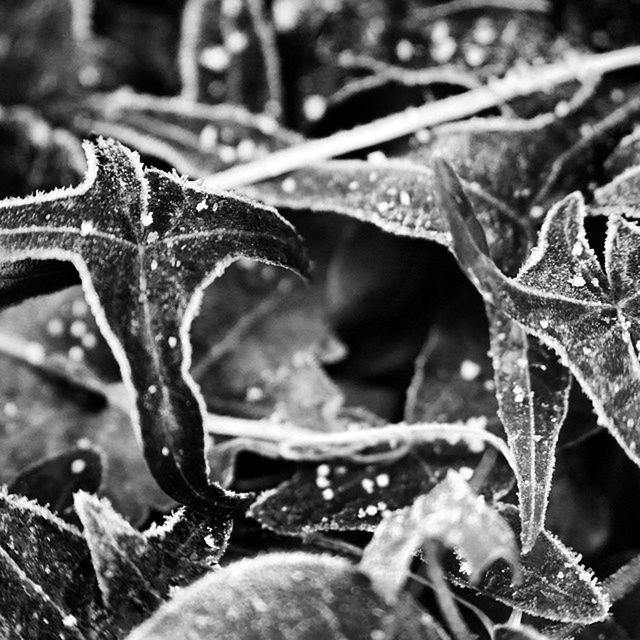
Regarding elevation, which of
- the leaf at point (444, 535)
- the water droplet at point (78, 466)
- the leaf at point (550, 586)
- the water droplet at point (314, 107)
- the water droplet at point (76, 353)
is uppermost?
the water droplet at point (314, 107)

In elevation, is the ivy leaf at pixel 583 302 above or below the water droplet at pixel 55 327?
above

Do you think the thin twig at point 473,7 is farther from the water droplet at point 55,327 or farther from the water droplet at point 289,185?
the water droplet at point 55,327

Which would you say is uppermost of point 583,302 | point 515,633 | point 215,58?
point 215,58

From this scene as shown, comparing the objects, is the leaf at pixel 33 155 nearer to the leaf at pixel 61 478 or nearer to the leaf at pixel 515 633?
the leaf at pixel 61 478

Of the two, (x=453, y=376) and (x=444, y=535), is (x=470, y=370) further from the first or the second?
(x=444, y=535)

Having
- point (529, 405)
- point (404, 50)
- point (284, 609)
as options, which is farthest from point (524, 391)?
point (404, 50)

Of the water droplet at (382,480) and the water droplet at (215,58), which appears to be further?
the water droplet at (215,58)

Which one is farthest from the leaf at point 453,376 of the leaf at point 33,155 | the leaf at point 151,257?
the leaf at point 33,155
